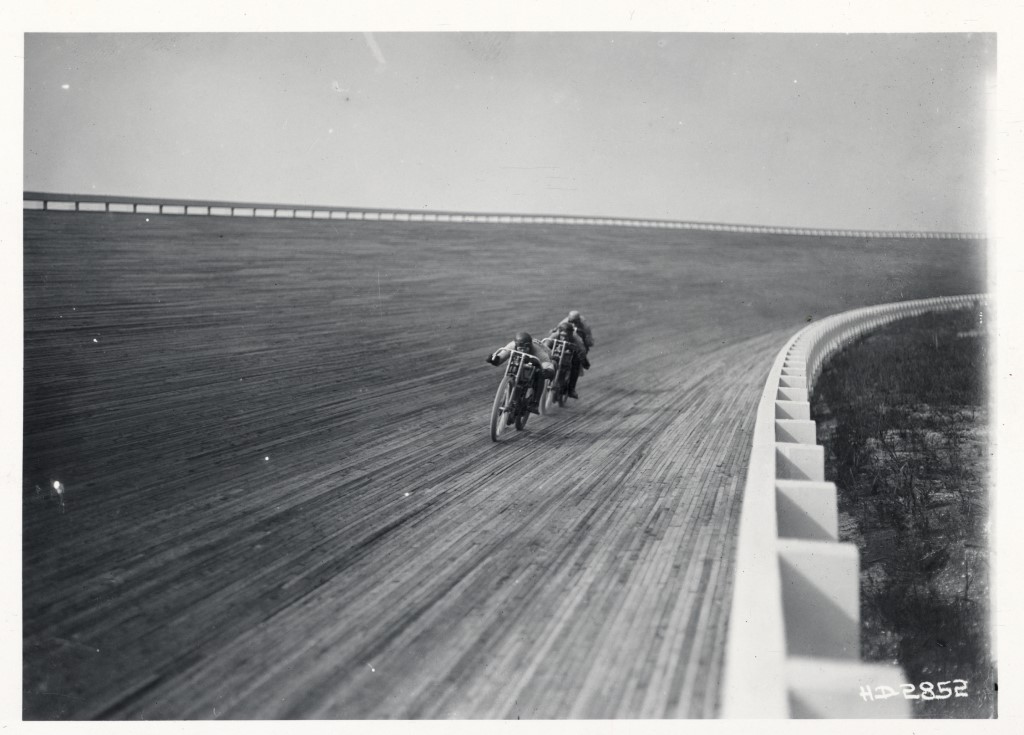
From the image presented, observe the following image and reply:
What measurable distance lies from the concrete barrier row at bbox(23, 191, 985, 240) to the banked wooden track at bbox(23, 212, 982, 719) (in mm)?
465

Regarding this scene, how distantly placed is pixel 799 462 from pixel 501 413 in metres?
3.38

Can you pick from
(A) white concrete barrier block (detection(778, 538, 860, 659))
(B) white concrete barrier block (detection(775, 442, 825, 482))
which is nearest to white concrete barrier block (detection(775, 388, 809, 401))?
(B) white concrete barrier block (detection(775, 442, 825, 482))

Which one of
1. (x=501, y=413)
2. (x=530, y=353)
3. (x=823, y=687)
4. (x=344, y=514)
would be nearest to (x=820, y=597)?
(x=823, y=687)

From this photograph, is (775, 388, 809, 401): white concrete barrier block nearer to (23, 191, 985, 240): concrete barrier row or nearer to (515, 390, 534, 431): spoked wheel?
(23, 191, 985, 240): concrete barrier row

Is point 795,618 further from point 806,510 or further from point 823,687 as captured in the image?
point 806,510

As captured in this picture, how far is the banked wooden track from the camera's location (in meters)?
3.53

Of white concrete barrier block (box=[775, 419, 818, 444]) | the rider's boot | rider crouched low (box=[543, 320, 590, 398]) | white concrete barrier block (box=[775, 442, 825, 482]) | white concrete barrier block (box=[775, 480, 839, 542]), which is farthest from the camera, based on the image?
rider crouched low (box=[543, 320, 590, 398])

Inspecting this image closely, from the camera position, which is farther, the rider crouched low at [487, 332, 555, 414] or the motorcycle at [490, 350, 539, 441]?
the rider crouched low at [487, 332, 555, 414]

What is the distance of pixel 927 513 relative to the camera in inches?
293

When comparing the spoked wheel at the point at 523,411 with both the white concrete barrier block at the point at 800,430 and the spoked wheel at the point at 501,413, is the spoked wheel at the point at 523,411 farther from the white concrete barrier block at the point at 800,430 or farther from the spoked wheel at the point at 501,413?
the white concrete barrier block at the point at 800,430

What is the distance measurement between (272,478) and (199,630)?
2.50m

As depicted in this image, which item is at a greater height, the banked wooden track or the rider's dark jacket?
the rider's dark jacket

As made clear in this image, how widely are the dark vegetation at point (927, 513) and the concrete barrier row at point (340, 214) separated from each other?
1639 mm
